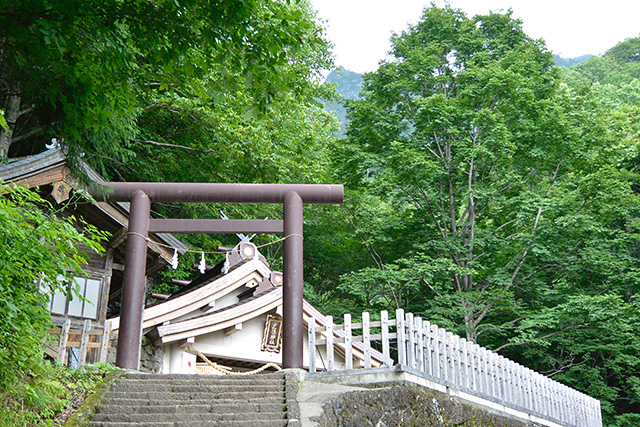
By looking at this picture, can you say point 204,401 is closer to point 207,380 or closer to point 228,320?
point 207,380

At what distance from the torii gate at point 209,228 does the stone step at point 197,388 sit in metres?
1.17

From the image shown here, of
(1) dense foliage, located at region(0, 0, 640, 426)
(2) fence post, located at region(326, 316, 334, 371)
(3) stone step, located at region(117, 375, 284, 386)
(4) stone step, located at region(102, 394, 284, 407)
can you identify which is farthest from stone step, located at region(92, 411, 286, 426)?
(1) dense foliage, located at region(0, 0, 640, 426)

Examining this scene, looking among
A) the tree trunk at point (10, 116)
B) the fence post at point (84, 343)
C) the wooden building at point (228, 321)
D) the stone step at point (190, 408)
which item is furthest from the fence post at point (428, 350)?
the tree trunk at point (10, 116)

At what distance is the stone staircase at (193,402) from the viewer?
720 centimetres

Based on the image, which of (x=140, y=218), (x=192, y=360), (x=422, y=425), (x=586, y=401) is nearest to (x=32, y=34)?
(x=140, y=218)

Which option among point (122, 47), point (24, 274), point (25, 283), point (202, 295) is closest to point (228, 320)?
point (202, 295)

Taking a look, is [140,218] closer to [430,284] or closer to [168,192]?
[168,192]

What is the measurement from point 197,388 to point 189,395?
0.75 ft

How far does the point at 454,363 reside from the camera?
10.4 meters

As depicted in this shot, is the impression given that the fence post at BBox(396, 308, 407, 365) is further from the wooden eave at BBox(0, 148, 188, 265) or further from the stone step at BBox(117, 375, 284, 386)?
the wooden eave at BBox(0, 148, 188, 265)

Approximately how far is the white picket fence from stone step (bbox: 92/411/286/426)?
87.7 inches

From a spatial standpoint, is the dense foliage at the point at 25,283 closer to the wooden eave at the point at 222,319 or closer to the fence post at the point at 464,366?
the wooden eave at the point at 222,319

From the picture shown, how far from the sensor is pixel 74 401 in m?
7.61

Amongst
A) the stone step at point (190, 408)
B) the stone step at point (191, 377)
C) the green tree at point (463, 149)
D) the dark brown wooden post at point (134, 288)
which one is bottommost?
the stone step at point (190, 408)
